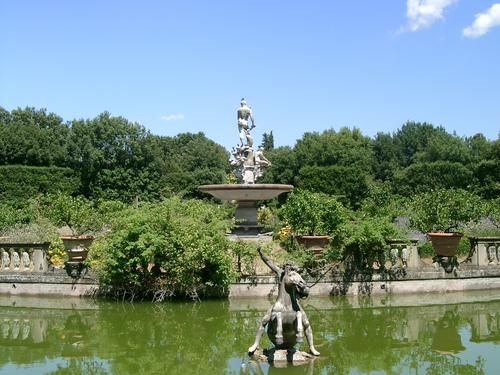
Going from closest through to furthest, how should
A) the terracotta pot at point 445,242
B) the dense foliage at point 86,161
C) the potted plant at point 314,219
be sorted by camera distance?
the terracotta pot at point 445,242, the potted plant at point 314,219, the dense foliage at point 86,161

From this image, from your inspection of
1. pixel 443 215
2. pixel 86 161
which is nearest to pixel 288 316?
pixel 443 215

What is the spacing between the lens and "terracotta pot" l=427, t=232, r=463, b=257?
14.6 m

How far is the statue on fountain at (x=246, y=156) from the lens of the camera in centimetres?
2281

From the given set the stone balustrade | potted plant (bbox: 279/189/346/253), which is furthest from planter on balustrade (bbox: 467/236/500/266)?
the stone balustrade

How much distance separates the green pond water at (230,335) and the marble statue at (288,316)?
0.41m

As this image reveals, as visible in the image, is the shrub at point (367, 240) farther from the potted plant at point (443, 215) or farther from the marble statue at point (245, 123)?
the marble statue at point (245, 123)

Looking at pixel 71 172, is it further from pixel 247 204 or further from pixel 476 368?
pixel 476 368

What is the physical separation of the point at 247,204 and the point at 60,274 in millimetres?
7862

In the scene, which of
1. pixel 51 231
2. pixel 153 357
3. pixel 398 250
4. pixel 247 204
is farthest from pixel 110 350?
pixel 247 204

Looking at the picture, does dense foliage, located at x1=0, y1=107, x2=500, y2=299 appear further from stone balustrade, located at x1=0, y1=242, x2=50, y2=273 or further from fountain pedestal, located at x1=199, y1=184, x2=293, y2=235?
stone balustrade, located at x1=0, y1=242, x2=50, y2=273

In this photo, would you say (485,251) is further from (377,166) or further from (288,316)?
(377,166)

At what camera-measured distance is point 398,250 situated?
14711mm

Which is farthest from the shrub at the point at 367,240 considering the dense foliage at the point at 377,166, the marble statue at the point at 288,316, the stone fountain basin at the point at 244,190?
the dense foliage at the point at 377,166

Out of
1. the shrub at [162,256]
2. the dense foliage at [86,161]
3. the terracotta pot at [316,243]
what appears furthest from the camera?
the dense foliage at [86,161]
